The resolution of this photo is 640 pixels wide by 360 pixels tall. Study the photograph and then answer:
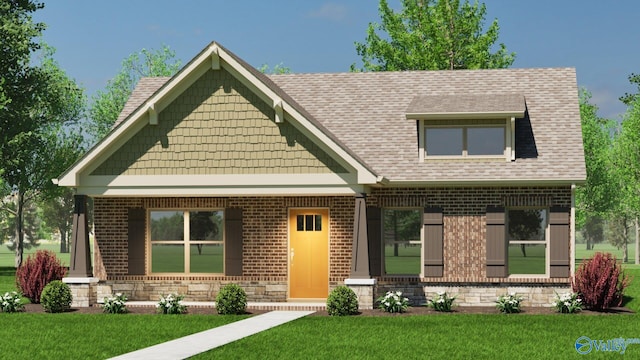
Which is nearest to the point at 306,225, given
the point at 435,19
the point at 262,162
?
the point at 262,162

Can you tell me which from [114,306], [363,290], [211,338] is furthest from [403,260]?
[211,338]

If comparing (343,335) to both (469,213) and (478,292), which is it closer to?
(478,292)

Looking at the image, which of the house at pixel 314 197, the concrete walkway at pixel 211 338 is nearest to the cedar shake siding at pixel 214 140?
the house at pixel 314 197

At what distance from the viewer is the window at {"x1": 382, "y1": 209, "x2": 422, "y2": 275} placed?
2338cm

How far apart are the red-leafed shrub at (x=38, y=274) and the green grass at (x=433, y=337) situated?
9.16m

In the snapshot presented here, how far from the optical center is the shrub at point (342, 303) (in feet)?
67.3

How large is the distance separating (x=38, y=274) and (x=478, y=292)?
12707 mm

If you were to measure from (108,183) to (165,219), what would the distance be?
2.20m

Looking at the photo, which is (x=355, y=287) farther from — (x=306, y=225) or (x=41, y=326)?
(x=41, y=326)

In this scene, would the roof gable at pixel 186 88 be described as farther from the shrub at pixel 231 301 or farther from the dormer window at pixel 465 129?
the shrub at pixel 231 301

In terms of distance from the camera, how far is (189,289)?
943 inches

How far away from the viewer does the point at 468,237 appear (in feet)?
76.0

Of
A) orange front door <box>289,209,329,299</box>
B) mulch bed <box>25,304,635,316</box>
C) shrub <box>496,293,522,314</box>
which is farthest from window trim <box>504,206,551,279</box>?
orange front door <box>289,209,329,299</box>

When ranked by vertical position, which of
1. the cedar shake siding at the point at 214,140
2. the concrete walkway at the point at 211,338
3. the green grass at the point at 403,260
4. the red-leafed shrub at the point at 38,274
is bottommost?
the concrete walkway at the point at 211,338
